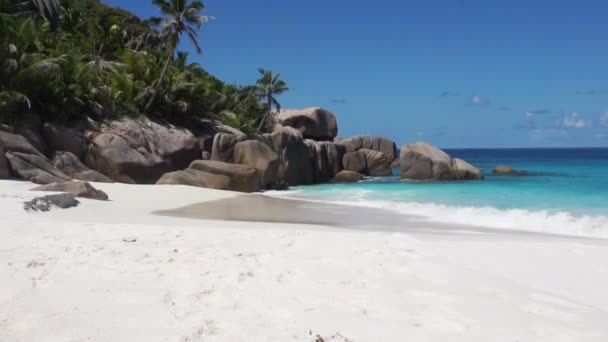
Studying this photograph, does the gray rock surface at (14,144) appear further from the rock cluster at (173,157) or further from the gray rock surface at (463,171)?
the gray rock surface at (463,171)

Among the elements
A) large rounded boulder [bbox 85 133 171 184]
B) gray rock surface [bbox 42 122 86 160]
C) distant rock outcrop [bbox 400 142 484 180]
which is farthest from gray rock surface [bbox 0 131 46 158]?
distant rock outcrop [bbox 400 142 484 180]

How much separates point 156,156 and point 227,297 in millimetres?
18161

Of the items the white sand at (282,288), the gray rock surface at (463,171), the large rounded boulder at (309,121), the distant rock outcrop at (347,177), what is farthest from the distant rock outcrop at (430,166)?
the white sand at (282,288)

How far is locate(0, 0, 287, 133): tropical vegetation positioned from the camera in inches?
746

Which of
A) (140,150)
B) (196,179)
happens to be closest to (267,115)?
(140,150)

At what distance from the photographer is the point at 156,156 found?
70.0 feet

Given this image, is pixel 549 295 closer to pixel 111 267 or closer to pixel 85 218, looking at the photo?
pixel 111 267

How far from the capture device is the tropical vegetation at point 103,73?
19.0 meters

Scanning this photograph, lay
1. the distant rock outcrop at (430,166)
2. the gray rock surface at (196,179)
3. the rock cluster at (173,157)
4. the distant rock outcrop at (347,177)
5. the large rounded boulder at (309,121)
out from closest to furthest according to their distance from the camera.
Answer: the rock cluster at (173,157) → the gray rock surface at (196,179) → the distant rock outcrop at (430,166) → the distant rock outcrop at (347,177) → the large rounded boulder at (309,121)

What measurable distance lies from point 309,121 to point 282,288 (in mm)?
35676

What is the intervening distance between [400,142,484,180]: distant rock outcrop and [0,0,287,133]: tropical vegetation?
10.0 m

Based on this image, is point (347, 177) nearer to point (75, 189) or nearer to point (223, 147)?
point (223, 147)

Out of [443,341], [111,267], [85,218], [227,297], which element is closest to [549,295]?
[443,341]

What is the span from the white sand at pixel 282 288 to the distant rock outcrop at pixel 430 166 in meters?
24.0
